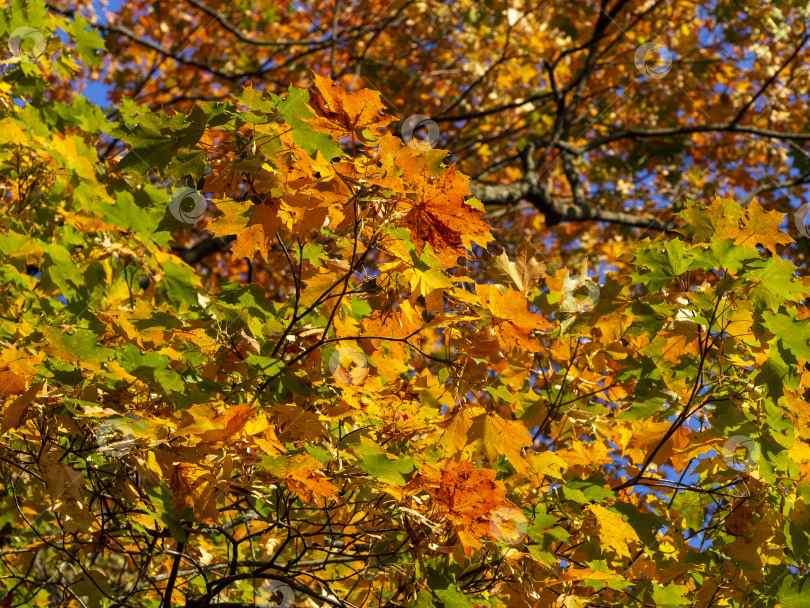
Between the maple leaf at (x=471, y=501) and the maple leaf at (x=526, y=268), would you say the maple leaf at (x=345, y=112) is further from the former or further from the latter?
the maple leaf at (x=471, y=501)

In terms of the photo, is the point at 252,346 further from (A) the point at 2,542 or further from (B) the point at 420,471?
(A) the point at 2,542

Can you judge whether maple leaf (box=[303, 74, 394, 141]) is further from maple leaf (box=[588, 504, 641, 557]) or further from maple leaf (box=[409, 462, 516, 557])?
maple leaf (box=[588, 504, 641, 557])

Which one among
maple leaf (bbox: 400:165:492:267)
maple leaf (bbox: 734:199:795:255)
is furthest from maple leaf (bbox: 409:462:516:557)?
maple leaf (bbox: 734:199:795:255)

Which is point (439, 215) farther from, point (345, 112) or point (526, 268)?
point (526, 268)

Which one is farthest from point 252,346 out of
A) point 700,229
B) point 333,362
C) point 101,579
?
point 700,229

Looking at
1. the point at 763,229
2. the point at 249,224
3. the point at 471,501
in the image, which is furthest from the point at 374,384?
the point at 763,229

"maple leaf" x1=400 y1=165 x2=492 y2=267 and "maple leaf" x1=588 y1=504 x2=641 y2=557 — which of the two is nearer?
"maple leaf" x1=400 y1=165 x2=492 y2=267

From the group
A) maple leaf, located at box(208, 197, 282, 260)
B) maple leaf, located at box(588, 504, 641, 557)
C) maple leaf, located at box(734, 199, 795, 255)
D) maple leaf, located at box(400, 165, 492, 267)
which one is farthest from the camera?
maple leaf, located at box(734, 199, 795, 255)

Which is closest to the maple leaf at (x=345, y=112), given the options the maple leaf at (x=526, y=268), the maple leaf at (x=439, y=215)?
the maple leaf at (x=439, y=215)

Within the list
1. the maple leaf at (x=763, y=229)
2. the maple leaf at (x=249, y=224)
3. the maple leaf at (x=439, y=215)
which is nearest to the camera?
the maple leaf at (x=439, y=215)

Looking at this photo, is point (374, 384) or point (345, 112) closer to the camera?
point (345, 112)

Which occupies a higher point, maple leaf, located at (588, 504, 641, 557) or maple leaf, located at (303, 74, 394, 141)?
maple leaf, located at (303, 74, 394, 141)

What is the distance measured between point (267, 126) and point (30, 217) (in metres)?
2.15

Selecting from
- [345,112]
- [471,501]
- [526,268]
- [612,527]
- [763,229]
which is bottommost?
[471,501]
